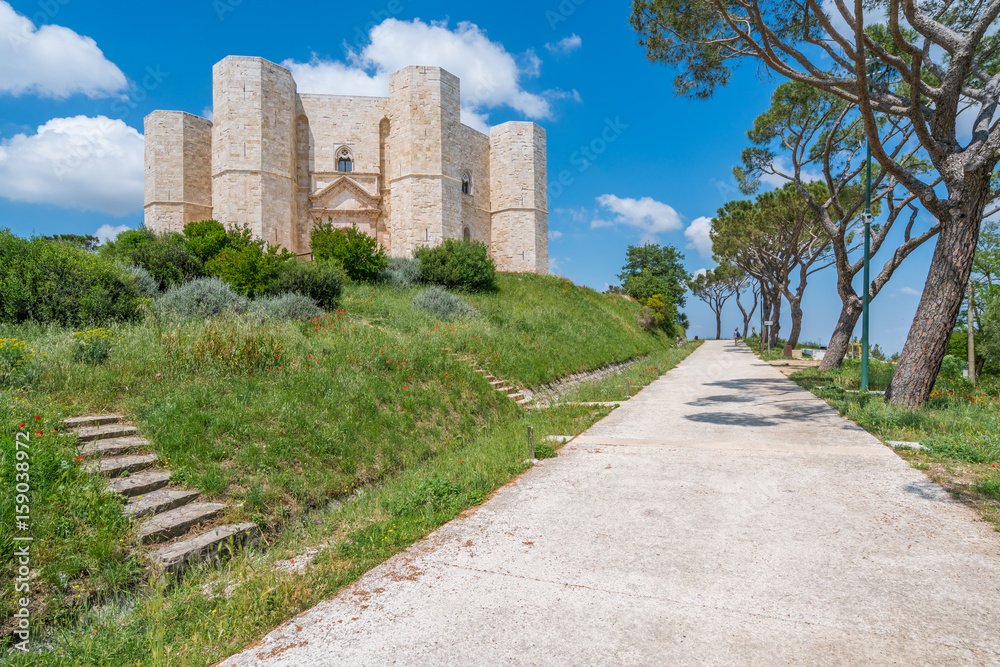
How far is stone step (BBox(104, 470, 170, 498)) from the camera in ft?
14.7

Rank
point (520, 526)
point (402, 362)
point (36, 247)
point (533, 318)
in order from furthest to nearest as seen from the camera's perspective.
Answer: point (533, 318)
point (402, 362)
point (36, 247)
point (520, 526)

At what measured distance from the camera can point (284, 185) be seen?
2773 cm

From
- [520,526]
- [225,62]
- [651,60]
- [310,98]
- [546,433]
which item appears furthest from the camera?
[310,98]

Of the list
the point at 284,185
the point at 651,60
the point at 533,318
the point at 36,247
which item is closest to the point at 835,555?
the point at 651,60

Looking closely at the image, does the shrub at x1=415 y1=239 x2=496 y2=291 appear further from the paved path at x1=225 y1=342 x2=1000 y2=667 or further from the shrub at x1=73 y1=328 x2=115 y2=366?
the paved path at x1=225 y1=342 x2=1000 y2=667

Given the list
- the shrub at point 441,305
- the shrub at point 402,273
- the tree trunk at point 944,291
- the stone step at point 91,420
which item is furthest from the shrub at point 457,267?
the tree trunk at point 944,291

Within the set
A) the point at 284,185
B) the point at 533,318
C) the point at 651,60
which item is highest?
the point at 284,185

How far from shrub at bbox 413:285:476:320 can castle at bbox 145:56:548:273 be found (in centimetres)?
1312

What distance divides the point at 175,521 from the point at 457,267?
57.2 ft

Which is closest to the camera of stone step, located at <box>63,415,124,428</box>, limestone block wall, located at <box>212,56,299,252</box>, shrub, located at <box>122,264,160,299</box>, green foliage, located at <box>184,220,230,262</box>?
stone step, located at <box>63,415,124,428</box>

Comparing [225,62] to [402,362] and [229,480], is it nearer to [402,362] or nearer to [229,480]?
[402,362]

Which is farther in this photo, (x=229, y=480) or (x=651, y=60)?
(x=651, y=60)

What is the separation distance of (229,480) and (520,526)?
3.35m

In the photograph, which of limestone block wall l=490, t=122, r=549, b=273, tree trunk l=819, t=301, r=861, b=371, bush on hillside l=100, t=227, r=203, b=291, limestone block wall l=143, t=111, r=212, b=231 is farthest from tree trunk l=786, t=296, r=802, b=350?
limestone block wall l=143, t=111, r=212, b=231
